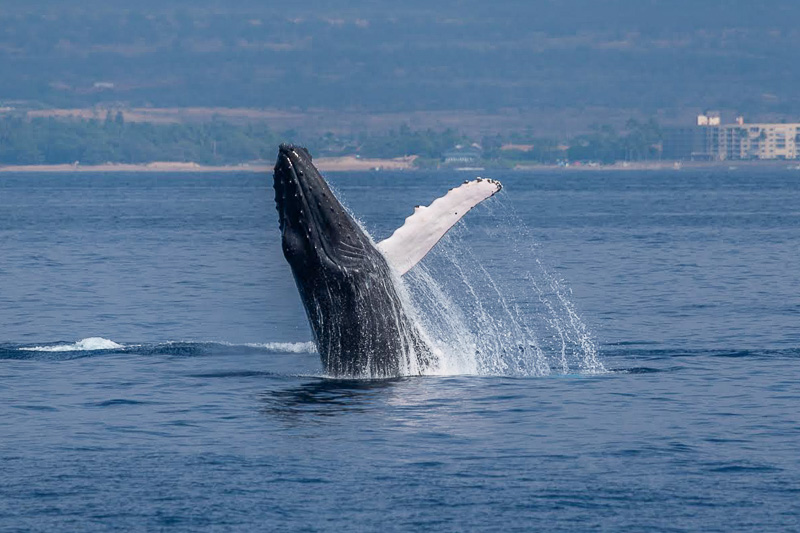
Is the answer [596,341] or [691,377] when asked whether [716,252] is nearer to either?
[596,341]

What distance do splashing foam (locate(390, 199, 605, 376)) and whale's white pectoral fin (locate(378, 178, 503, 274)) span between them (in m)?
0.55

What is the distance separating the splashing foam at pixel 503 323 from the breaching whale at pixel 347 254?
0.42 m

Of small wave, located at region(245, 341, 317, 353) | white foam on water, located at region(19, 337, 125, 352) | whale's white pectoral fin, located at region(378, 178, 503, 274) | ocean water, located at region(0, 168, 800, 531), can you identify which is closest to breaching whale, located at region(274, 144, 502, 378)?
whale's white pectoral fin, located at region(378, 178, 503, 274)

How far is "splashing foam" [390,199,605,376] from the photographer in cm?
2062

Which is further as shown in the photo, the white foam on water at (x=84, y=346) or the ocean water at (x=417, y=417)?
the white foam on water at (x=84, y=346)

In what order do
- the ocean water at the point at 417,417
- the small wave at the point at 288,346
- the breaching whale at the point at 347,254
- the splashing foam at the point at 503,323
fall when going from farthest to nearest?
1. the small wave at the point at 288,346
2. the splashing foam at the point at 503,323
3. the breaching whale at the point at 347,254
4. the ocean water at the point at 417,417

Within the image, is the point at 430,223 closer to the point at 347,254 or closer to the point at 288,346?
the point at 347,254

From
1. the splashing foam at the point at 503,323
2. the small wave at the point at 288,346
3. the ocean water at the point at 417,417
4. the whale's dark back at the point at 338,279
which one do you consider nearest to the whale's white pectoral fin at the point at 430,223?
the whale's dark back at the point at 338,279

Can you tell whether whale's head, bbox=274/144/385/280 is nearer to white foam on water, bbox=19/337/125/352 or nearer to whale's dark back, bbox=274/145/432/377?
whale's dark back, bbox=274/145/432/377

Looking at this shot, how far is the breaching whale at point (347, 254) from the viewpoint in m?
16.5

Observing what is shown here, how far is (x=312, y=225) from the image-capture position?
16578 mm

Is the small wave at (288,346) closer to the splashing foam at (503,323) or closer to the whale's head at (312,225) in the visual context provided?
the splashing foam at (503,323)

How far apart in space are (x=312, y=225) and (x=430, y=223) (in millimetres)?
1339

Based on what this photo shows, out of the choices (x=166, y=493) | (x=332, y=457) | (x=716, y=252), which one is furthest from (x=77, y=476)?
(x=716, y=252)
